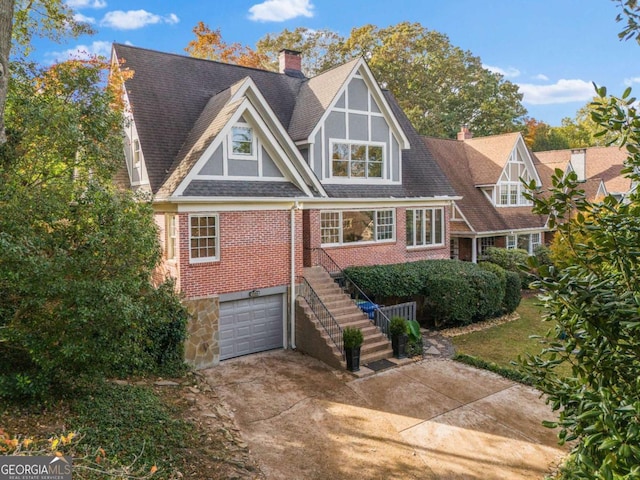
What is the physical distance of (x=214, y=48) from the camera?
27.4 m

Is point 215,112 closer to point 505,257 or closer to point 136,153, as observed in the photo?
point 136,153

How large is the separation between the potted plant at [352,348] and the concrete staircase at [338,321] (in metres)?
0.34

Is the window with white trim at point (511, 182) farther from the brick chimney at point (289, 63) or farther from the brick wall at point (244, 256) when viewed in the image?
the brick wall at point (244, 256)

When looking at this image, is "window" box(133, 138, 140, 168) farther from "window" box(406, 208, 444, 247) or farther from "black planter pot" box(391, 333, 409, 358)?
"window" box(406, 208, 444, 247)

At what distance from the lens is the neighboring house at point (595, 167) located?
105ft

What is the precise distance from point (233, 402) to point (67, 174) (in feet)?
21.8

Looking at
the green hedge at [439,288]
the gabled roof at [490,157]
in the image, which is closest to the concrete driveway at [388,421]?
the green hedge at [439,288]

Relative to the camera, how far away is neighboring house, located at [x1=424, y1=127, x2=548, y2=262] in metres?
24.5

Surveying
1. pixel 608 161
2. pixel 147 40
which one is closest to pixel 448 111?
pixel 608 161

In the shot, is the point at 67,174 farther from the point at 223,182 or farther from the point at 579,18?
the point at 579,18

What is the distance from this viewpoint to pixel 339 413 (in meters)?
10.2

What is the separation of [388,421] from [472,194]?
1899 cm

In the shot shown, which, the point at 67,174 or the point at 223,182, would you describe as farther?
the point at 223,182

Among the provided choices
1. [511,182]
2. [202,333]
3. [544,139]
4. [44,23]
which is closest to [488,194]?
[511,182]
